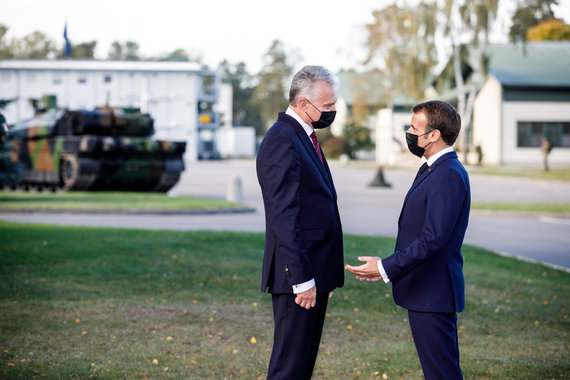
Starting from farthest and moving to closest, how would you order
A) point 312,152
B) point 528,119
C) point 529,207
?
1. point 528,119
2. point 529,207
3. point 312,152

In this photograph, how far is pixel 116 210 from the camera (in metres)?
19.4

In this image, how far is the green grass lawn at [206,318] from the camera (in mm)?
6141

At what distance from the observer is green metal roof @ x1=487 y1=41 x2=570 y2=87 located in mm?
51812

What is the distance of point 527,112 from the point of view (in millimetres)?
52219

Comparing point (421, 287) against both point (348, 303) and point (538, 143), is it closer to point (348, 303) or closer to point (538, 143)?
point (348, 303)

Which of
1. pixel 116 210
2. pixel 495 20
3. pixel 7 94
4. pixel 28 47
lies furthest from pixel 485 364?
pixel 28 47

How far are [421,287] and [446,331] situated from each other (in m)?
0.25

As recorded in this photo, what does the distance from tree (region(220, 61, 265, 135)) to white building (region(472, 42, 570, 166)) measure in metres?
77.1

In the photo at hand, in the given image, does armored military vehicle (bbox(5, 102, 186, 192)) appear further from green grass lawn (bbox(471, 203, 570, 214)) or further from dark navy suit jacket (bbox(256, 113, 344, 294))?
dark navy suit jacket (bbox(256, 113, 344, 294))

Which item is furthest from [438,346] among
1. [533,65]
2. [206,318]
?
[533,65]

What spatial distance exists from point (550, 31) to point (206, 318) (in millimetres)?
59154

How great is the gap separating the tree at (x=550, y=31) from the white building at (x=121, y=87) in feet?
102

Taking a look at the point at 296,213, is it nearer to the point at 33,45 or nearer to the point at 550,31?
the point at 550,31

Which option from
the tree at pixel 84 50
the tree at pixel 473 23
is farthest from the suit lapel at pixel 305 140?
the tree at pixel 84 50
